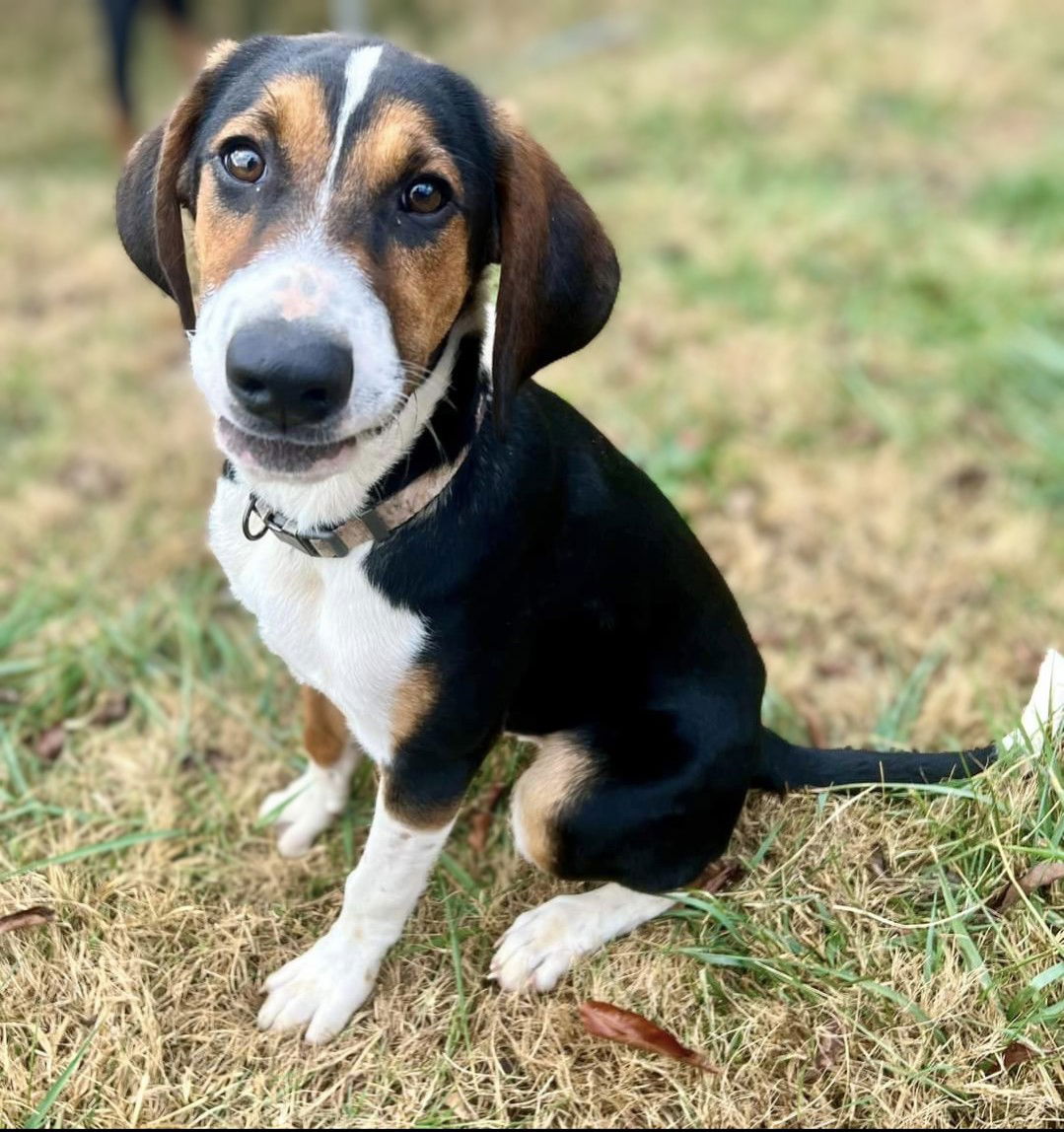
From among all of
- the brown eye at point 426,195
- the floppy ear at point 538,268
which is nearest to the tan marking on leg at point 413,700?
the floppy ear at point 538,268

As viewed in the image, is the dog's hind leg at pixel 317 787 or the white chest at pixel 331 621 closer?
the white chest at pixel 331 621

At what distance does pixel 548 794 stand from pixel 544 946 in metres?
0.43

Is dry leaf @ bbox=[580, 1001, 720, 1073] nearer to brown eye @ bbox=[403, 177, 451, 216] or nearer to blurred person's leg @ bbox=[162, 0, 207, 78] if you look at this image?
brown eye @ bbox=[403, 177, 451, 216]

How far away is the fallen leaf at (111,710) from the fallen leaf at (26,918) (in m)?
0.85

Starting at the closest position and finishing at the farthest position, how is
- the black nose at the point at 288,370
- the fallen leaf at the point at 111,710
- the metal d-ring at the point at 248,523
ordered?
the black nose at the point at 288,370 → the metal d-ring at the point at 248,523 → the fallen leaf at the point at 111,710

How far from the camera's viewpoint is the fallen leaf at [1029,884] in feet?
8.69

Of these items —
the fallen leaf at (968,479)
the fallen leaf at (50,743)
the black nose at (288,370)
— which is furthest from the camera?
the fallen leaf at (968,479)

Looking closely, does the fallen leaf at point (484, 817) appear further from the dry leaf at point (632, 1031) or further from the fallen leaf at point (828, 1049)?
the fallen leaf at point (828, 1049)

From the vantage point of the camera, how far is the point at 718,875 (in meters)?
2.93

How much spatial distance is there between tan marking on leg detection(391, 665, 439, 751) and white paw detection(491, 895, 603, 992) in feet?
2.43

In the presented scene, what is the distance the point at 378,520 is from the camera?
7.48ft

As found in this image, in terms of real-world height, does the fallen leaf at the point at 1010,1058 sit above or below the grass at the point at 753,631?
above

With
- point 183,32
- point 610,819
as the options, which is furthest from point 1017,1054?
point 183,32

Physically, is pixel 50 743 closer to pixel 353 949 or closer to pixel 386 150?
pixel 353 949
